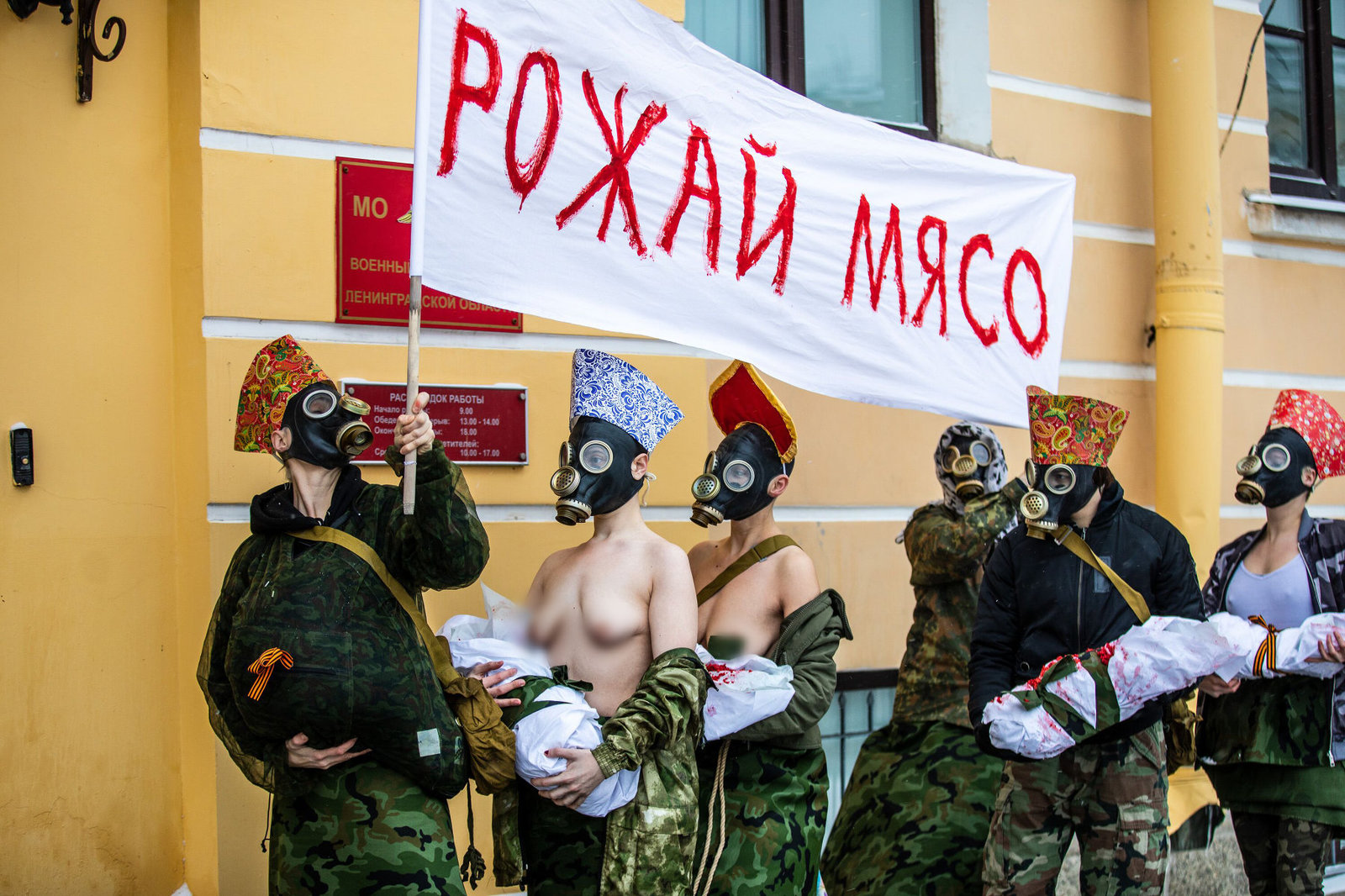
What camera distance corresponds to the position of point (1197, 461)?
617 cm

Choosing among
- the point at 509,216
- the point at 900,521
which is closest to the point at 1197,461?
the point at 900,521

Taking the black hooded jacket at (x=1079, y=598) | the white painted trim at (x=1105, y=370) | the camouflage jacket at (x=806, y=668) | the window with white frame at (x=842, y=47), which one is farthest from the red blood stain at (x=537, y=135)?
the white painted trim at (x=1105, y=370)

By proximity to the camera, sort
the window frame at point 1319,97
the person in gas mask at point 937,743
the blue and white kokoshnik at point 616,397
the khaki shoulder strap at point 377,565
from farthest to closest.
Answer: the window frame at point 1319,97 → the person in gas mask at point 937,743 → the blue and white kokoshnik at point 616,397 → the khaki shoulder strap at point 377,565

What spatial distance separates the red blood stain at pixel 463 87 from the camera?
3273 millimetres

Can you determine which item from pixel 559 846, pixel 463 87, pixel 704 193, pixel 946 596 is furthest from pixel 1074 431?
pixel 463 87

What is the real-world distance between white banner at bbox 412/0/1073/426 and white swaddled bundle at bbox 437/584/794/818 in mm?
910

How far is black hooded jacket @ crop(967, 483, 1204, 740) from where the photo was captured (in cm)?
396

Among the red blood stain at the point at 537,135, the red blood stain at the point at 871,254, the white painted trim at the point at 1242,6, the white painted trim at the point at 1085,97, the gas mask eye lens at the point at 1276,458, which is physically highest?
the white painted trim at the point at 1242,6

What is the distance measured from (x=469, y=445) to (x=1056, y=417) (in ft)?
6.86

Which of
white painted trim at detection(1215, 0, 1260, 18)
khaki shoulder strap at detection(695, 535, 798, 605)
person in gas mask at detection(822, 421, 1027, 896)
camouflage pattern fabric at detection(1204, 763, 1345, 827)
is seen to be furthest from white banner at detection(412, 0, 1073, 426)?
white painted trim at detection(1215, 0, 1260, 18)

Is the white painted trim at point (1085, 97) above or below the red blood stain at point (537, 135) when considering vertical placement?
above

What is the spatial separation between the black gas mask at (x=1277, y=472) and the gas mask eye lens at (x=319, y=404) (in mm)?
3150

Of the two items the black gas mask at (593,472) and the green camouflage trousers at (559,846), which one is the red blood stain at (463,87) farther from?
the green camouflage trousers at (559,846)

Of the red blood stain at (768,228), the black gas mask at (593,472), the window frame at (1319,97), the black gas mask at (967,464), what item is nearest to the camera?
the black gas mask at (593,472)
